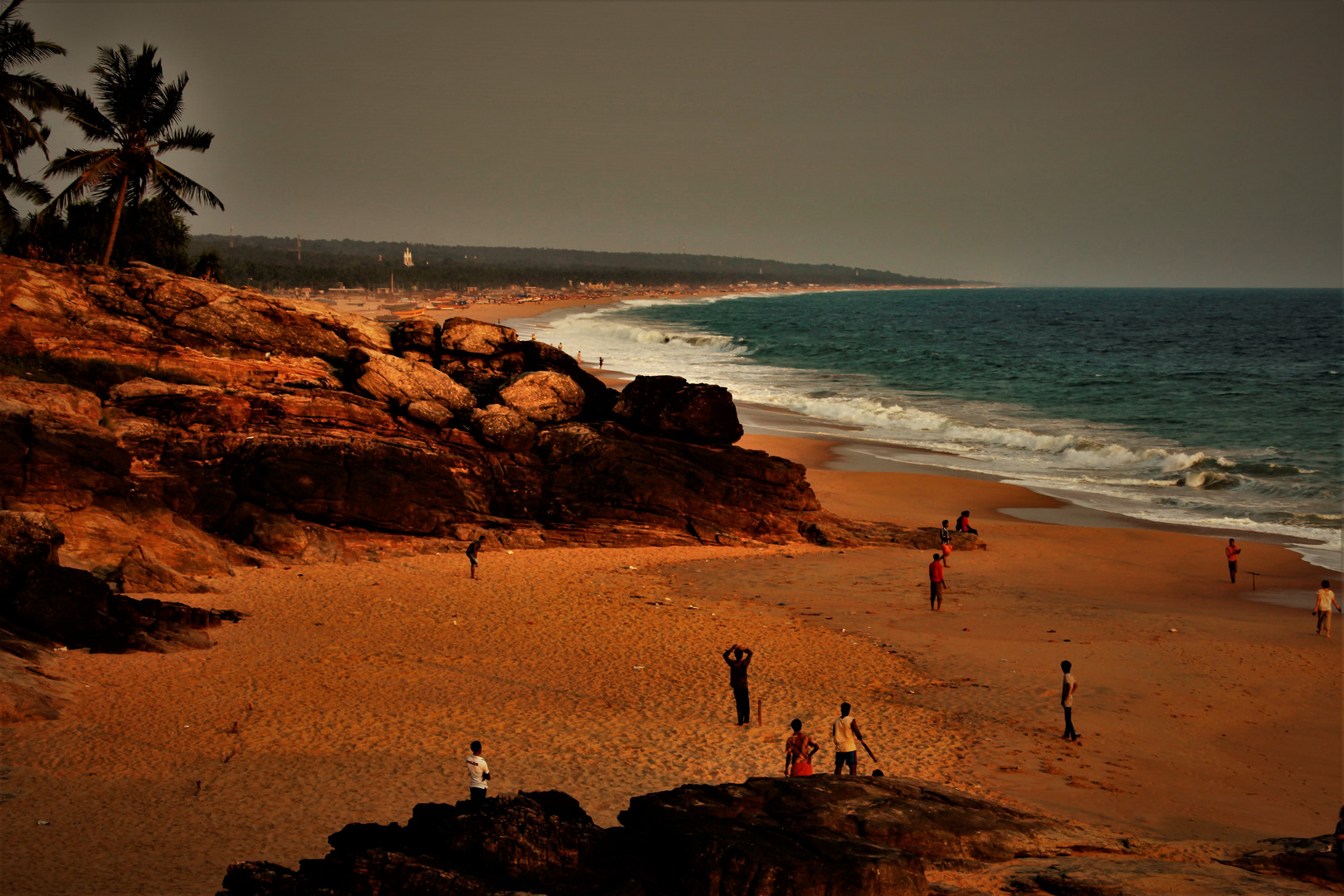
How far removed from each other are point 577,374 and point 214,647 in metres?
12.4

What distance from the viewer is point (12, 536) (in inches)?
561

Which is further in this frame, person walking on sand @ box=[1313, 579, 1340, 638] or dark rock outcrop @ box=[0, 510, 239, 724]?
person walking on sand @ box=[1313, 579, 1340, 638]

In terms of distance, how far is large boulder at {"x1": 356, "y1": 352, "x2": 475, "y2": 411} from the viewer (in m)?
22.7

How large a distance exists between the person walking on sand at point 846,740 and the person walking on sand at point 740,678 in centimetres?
204

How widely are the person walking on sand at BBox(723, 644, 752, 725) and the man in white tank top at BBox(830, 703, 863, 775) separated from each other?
6.68 ft

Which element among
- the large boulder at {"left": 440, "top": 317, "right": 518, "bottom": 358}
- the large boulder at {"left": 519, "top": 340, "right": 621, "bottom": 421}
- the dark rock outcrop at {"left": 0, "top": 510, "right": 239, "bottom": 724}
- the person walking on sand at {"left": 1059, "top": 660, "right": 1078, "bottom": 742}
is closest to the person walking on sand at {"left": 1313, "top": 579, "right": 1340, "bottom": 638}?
the person walking on sand at {"left": 1059, "top": 660, "right": 1078, "bottom": 742}

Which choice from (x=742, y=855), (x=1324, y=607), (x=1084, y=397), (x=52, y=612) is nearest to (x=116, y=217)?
(x=52, y=612)

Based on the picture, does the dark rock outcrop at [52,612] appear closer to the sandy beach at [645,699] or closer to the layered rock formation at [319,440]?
the sandy beach at [645,699]

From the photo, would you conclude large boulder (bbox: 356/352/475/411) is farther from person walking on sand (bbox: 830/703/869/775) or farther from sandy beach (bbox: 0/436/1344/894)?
person walking on sand (bbox: 830/703/869/775)

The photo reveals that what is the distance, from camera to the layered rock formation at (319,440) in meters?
18.3

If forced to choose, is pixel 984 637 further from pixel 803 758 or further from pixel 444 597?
pixel 444 597

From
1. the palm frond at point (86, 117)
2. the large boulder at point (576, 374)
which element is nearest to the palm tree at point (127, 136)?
the palm frond at point (86, 117)

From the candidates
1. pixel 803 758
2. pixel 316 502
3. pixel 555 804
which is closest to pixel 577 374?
pixel 316 502

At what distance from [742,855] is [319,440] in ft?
53.5
